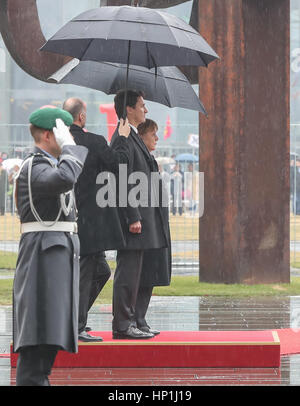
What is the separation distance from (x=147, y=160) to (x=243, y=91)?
4737 mm

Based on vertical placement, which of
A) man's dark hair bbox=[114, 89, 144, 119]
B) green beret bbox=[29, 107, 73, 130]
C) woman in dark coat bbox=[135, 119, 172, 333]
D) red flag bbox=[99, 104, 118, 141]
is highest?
red flag bbox=[99, 104, 118, 141]

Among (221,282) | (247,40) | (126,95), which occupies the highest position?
(247,40)

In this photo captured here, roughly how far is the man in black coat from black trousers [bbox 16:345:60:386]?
1741mm

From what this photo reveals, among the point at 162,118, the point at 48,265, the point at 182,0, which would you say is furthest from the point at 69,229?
the point at 162,118

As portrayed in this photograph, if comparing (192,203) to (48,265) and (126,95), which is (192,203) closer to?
(126,95)

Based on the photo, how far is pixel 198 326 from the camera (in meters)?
8.27

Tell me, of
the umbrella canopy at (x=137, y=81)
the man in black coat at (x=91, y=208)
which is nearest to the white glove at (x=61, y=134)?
the man in black coat at (x=91, y=208)

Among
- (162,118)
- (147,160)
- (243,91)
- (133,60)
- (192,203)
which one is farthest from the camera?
(162,118)

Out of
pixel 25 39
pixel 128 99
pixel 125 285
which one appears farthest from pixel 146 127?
pixel 25 39

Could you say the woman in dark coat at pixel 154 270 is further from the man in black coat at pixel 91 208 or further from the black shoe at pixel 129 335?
the man in black coat at pixel 91 208

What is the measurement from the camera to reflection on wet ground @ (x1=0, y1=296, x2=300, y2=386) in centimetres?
608

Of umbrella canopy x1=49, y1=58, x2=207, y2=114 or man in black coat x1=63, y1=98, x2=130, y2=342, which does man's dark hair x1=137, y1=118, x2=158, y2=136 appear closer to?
umbrella canopy x1=49, y1=58, x2=207, y2=114

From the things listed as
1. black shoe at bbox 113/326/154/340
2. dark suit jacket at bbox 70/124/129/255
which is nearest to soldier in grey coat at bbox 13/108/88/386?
dark suit jacket at bbox 70/124/129/255

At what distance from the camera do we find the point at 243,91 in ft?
37.1
